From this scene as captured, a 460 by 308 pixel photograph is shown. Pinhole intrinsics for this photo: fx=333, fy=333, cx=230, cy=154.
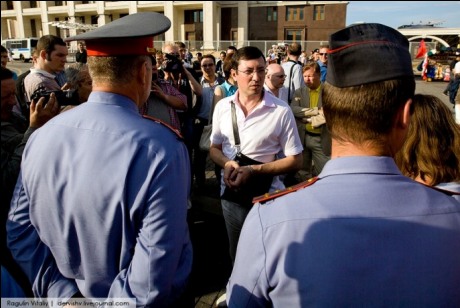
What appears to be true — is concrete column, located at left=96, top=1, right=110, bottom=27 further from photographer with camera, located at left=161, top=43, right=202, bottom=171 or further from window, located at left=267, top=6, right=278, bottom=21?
photographer with camera, located at left=161, top=43, right=202, bottom=171

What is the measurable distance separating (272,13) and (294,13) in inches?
118

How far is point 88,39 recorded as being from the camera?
1342 mm

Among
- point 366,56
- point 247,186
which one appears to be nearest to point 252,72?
point 247,186

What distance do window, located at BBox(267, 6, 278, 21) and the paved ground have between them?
44.7 metres

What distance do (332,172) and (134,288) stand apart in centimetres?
85

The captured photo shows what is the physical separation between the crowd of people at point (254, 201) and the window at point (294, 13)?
4644 centimetres

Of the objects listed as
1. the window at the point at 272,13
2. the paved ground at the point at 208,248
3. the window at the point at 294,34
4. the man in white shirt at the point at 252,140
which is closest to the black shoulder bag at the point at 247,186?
the man in white shirt at the point at 252,140

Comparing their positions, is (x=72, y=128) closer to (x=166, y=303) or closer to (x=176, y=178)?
(x=176, y=178)

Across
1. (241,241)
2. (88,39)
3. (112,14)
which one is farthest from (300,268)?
(112,14)

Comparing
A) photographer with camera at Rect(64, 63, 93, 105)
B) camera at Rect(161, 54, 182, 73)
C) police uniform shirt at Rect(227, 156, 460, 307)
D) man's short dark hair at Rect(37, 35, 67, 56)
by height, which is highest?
man's short dark hair at Rect(37, 35, 67, 56)

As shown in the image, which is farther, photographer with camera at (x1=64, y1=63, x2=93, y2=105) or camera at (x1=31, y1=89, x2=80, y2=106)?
photographer with camera at (x1=64, y1=63, x2=93, y2=105)

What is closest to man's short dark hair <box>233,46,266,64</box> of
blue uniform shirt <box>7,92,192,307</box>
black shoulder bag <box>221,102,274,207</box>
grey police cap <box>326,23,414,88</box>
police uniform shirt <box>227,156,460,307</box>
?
black shoulder bag <box>221,102,274,207</box>

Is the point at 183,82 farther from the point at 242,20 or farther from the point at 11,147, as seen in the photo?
the point at 242,20

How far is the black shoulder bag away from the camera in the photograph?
2.50 m
